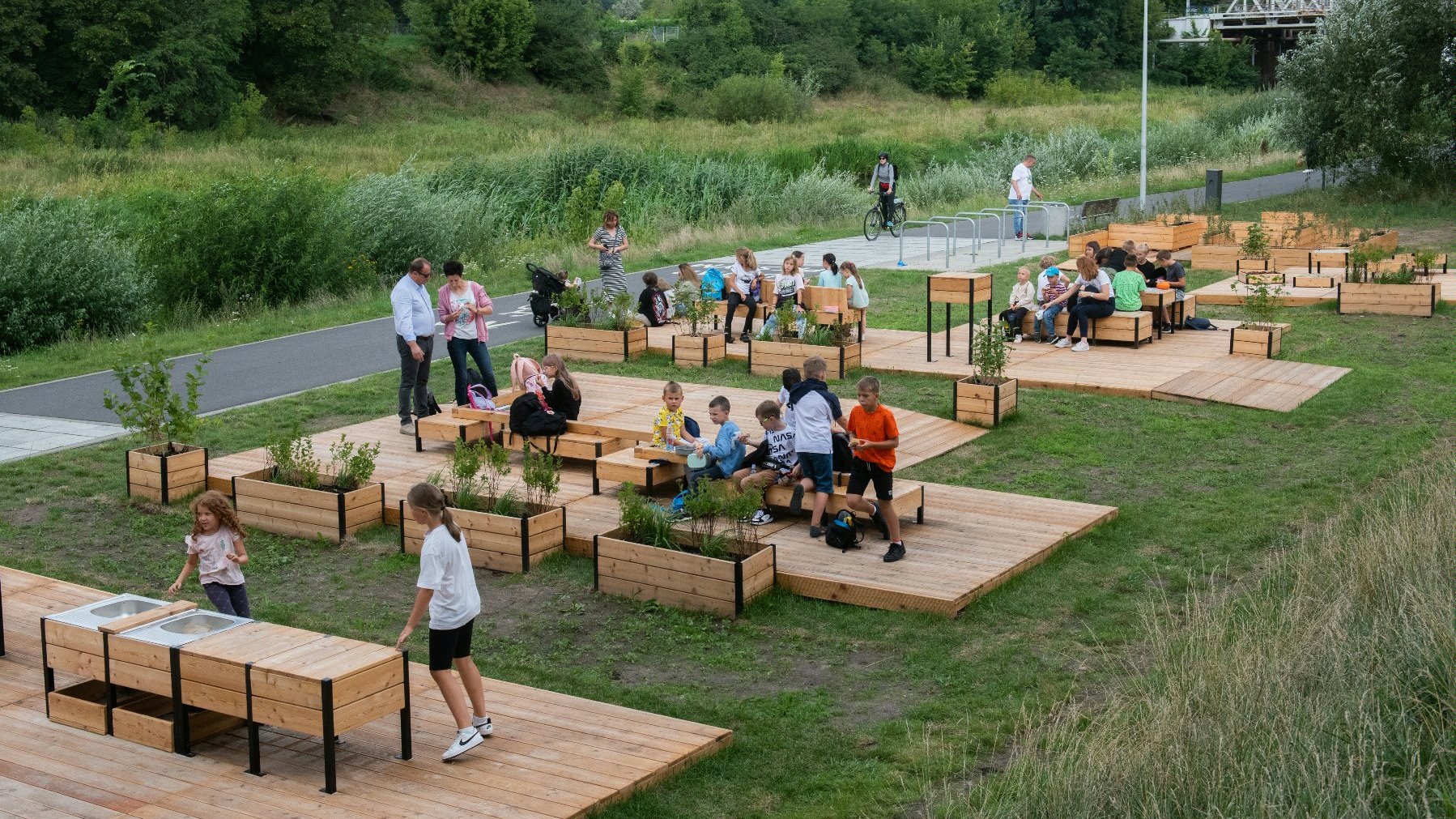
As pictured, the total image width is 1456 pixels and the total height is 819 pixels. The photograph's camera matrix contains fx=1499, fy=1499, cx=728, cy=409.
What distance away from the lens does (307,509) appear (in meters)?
11.9

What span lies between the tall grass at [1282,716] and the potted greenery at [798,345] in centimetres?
820

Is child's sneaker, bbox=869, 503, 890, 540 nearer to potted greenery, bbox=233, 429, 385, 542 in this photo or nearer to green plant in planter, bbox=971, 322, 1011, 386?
potted greenery, bbox=233, 429, 385, 542

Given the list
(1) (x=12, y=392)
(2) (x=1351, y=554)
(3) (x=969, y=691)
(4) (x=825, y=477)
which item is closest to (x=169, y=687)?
(3) (x=969, y=691)

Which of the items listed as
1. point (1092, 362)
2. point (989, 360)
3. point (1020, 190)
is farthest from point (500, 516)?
point (1020, 190)

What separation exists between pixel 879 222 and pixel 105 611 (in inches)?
968

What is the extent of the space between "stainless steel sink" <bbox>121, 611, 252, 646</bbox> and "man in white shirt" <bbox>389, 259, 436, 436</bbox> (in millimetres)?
6270

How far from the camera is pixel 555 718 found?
26.2 ft

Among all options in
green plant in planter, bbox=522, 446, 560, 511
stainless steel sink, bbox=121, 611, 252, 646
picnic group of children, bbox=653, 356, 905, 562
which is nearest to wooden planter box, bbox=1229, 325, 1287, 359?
picnic group of children, bbox=653, 356, 905, 562

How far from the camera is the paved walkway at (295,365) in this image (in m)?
16.5

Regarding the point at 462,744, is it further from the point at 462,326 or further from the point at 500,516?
the point at 462,326

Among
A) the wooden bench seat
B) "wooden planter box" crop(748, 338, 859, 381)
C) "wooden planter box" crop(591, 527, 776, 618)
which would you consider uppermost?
"wooden planter box" crop(748, 338, 859, 381)

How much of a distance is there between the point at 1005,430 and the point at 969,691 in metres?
6.40

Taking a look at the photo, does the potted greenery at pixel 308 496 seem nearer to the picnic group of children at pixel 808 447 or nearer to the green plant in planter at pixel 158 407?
the green plant in planter at pixel 158 407

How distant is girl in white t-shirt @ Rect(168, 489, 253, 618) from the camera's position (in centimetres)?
857
